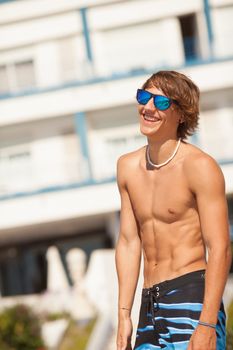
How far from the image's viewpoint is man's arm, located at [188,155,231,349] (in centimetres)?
503

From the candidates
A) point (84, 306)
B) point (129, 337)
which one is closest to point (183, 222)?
point (129, 337)

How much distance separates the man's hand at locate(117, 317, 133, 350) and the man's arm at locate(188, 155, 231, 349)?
2.06ft

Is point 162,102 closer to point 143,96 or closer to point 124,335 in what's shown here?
point 143,96

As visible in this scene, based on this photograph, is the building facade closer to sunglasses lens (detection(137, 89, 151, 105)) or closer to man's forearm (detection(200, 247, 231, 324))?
sunglasses lens (detection(137, 89, 151, 105))

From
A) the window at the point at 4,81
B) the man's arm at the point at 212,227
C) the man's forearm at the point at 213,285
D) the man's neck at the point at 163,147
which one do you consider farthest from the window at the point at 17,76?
the man's forearm at the point at 213,285

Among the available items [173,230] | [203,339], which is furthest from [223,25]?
[203,339]

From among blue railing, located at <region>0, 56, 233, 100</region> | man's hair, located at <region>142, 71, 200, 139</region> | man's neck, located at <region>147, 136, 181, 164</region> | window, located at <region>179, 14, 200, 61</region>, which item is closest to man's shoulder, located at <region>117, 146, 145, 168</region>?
man's neck, located at <region>147, 136, 181, 164</region>

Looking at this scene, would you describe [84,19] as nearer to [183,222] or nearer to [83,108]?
[83,108]

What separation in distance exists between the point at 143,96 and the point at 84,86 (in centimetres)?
2449

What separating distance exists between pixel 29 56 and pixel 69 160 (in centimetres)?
396

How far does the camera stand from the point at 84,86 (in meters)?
29.8

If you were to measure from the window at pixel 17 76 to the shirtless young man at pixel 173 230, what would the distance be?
88.1 ft

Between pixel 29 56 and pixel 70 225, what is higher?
pixel 29 56

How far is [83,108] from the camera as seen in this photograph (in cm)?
3008
